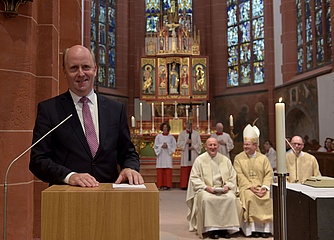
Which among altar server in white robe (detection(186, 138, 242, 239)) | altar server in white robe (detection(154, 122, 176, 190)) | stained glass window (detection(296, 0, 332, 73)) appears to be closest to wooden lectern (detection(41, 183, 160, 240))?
altar server in white robe (detection(186, 138, 242, 239))

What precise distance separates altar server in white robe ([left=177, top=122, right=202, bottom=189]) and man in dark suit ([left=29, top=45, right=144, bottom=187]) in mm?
8725

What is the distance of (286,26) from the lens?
14.6 meters

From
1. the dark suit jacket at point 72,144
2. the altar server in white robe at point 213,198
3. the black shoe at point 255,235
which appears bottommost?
the black shoe at point 255,235

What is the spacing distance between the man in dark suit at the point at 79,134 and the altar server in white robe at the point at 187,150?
28.6 ft

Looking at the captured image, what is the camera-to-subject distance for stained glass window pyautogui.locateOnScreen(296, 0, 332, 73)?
12328mm

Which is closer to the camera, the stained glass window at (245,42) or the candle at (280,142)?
the candle at (280,142)

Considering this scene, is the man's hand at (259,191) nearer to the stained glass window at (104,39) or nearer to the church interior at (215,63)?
the church interior at (215,63)

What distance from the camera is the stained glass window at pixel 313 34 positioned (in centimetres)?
1233

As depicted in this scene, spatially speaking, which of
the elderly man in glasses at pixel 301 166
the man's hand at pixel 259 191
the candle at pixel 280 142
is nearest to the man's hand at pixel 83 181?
the candle at pixel 280 142

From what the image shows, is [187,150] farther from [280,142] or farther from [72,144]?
[280,142]

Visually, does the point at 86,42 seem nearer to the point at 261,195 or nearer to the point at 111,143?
the point at 261,195

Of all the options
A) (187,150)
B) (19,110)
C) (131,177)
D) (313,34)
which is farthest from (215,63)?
(131,177)

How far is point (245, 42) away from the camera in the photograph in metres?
16.9

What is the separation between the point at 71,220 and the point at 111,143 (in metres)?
0.73
